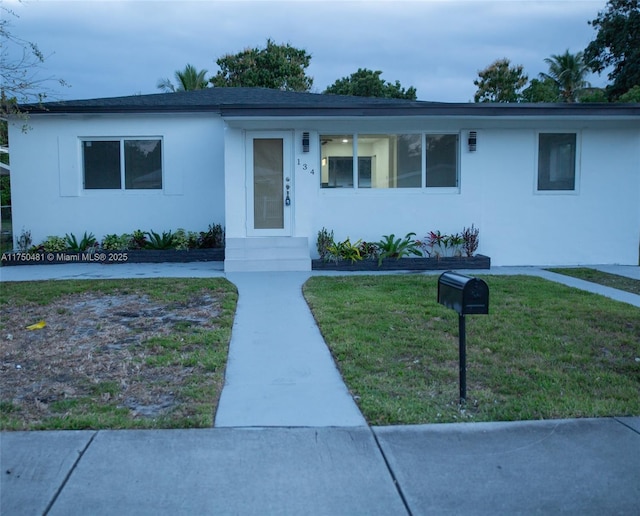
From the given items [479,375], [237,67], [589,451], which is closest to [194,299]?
[479,375]

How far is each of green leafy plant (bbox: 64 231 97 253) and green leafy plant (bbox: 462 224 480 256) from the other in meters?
8.12

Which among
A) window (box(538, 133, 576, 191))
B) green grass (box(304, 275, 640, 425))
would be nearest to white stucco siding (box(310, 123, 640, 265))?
window (box(538, 133, 576, 191))

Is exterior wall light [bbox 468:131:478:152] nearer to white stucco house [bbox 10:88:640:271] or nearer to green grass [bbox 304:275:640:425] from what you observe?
white stucco house [bbox 10:88:640:271]

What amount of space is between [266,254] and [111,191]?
4469mm

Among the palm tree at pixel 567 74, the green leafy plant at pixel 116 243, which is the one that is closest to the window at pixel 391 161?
the green leafy plant at pixel 116 243

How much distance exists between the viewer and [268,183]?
41.3ft

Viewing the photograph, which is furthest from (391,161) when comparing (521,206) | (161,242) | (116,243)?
(116,243)

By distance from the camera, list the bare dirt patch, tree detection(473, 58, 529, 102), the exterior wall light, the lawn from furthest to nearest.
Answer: tree detection(473, 58, 529, 102)
the exterior wall light
the bare dirt patch
the lawn

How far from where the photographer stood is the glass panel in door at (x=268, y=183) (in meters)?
12.5

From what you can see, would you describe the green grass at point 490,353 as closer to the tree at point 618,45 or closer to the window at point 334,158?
the window at point 334,158

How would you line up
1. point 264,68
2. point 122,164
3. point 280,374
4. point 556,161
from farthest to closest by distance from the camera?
point 264,68, point 122,164, point 556,161, point 280,374

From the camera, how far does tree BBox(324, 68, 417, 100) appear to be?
131 feet

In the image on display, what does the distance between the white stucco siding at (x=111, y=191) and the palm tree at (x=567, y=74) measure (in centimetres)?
3600

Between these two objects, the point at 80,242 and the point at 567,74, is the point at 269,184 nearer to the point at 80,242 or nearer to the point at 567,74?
the point at 80,242
